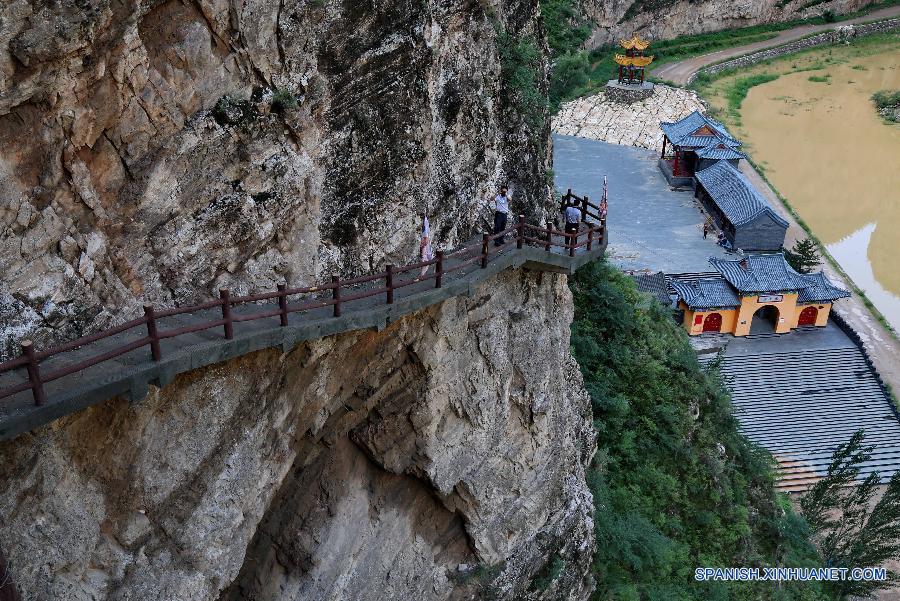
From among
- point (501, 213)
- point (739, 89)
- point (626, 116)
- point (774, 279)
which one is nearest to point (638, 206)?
point (774, 279)

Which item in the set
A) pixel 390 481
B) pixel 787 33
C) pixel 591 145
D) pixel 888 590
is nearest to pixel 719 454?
pixel 888 590

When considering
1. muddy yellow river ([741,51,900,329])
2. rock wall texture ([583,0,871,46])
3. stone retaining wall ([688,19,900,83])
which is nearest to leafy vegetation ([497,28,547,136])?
muddy yellow river ([741,51,900,329])

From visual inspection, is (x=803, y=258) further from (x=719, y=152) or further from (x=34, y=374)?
(x=34, y=374)

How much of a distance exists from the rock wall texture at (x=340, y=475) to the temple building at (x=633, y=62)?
55.9 m

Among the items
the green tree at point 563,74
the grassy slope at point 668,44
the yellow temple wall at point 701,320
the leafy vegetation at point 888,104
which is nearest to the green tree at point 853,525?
the yellow temple wall at point 701,320

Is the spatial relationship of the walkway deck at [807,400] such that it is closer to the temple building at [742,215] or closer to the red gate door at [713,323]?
the red gate door at [713,323]

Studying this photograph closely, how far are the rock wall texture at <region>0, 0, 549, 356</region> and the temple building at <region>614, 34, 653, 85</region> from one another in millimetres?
59358

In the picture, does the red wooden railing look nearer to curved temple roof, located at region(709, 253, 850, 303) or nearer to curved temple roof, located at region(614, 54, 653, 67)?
curved temple roof, located at region(709, 253, 850, 303)

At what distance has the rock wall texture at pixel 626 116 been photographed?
213 feet

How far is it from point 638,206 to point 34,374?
46197mm

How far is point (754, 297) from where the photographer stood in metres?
39.9

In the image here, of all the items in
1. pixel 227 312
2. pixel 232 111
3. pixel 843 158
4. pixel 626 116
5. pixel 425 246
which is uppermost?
pixel 232 111

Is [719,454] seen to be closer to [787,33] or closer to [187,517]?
[187,517]

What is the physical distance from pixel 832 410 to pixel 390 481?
27934 millimetres
